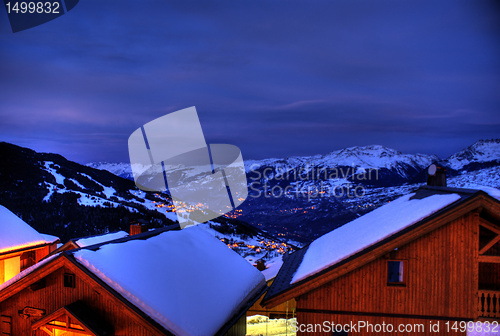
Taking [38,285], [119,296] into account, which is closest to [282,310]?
[119,296]

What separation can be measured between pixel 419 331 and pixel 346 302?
2490mm

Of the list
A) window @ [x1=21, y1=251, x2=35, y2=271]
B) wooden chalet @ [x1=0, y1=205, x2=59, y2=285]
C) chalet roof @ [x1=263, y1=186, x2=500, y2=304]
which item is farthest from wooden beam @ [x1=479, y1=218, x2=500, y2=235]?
window @ [x1=21, y1=251, x2=35, y2=271]

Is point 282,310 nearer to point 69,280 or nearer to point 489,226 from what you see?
point 69,280

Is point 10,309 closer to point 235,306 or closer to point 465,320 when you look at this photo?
point 235,306

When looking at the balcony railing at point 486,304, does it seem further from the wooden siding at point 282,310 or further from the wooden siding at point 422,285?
the wooden siding at point 282,310

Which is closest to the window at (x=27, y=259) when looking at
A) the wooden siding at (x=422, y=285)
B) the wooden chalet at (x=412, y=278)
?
the wooden chalet at (x=412, y=278)

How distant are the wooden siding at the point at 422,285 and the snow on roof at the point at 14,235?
58.8 feet

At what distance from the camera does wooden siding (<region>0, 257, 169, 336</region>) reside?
33.9ft

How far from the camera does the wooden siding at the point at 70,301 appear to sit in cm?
1032

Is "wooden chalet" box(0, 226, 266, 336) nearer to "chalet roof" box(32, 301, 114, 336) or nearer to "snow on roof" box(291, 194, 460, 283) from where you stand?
"chalet roof" box(32, 301, 114, 336)

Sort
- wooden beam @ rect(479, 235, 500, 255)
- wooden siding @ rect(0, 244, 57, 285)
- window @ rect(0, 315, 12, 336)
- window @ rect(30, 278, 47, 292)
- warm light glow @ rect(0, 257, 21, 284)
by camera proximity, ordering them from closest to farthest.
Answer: wooden beam @ rect(479, 235, 500, 255), window @ rect(30, 278, 47, 292), window @ rect(0, 315, 12, 336), wooden siding @ rect(0, 244, 57, 285), warm light glow @ rect(0, 257, 21, 284)

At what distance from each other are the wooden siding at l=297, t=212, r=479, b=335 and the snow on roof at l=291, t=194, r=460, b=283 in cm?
71

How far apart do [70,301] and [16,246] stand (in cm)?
1098

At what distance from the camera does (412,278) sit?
10500 mm
